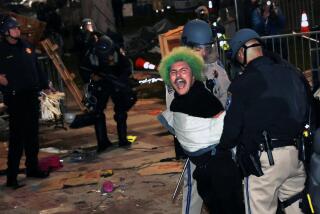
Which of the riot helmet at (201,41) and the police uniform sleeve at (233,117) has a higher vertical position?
the riot helmet at (201,41)

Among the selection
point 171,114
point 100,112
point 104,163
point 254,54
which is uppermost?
point 254,54

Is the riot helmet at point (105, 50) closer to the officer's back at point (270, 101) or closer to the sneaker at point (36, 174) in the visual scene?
the sneaker at point (36, 174)

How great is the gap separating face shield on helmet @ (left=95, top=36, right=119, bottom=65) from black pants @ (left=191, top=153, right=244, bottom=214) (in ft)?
15.1

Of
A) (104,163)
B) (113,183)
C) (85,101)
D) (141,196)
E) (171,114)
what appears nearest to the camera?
(171,114)

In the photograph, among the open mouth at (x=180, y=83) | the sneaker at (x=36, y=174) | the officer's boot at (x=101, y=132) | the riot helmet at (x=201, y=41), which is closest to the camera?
the open mouth at (x=180, y=83)

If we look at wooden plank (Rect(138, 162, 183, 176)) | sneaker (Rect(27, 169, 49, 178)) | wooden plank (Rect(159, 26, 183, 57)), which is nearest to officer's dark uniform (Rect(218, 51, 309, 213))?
wooden plank (Rect(138, 162, 183, 176))

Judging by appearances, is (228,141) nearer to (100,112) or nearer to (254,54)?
(254,54)

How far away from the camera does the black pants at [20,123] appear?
7414 millimetres

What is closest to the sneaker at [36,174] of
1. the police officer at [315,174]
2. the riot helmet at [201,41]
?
the riot helmet at [201,41]

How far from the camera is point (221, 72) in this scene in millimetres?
5215

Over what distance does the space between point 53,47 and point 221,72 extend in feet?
21.8

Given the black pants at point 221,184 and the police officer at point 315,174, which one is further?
the black pants at point 221,184

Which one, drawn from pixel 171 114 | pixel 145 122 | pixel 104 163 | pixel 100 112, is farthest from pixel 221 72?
pixel 145 122

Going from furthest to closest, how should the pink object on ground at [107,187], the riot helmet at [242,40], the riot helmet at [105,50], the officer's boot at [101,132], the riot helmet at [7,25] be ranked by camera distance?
the officer's boot at [101,132] < the riot helmet at [105,50] < the riot helmet at [7,25] < the pink object on ground at [107,187] < the riot helmet at [242,40]
